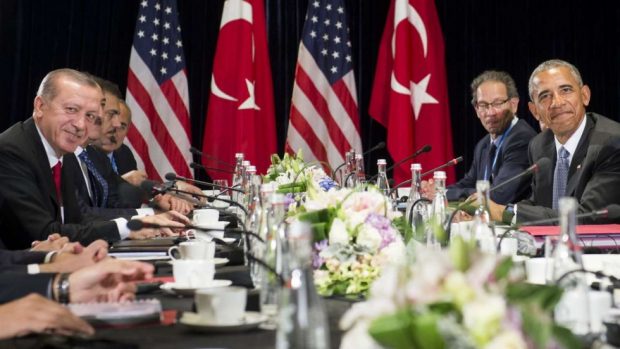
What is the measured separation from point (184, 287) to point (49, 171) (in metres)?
1.70

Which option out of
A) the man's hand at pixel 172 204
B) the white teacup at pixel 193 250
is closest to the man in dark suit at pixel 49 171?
the white teacup at pixel 193 250

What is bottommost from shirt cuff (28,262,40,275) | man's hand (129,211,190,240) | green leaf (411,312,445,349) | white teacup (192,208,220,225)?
green leaf (411,312,445,349)

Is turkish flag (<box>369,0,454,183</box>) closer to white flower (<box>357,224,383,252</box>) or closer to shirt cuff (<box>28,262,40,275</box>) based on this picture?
shirt cuff (<box>28,262,40,275</box>)

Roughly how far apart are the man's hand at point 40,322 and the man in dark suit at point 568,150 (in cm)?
247

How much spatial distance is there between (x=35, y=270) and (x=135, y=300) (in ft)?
1.73

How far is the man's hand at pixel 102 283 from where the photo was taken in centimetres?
191

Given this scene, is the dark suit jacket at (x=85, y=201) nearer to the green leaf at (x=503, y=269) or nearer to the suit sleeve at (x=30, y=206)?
the suit sleeve at (x=30, y=206)

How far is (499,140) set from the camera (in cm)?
550

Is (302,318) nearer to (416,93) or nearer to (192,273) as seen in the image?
(192,273)

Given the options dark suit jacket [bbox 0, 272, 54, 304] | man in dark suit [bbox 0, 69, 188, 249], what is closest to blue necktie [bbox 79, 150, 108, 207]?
man in dark suit [bbox 0, 69, 188, 249]

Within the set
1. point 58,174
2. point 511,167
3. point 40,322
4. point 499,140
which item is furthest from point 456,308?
point 499,140

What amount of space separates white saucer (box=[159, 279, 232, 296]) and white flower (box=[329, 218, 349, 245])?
0.30m

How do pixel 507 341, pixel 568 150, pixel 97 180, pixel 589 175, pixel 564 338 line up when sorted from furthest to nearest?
pixel 97 180 < pixel 568 150 < pixel 589 175 < pixel 564 338 < pixel 507 341

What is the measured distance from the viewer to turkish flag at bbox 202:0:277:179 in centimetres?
669
